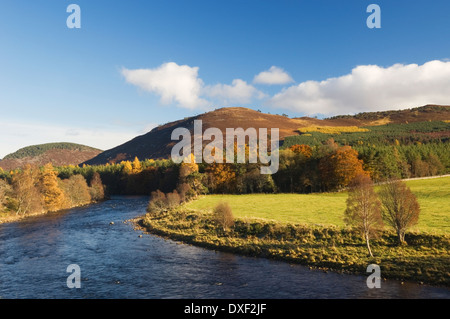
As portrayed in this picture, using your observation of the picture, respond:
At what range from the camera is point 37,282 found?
88.6ft

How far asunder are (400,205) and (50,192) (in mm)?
79867

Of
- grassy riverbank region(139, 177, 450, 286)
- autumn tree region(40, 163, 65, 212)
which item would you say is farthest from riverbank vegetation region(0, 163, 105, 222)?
grassy riverbank region(139, 177, 450, 286)

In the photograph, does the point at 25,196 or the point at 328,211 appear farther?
the point at 25,196

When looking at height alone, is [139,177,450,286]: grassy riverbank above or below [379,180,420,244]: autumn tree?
below

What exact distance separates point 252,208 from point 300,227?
19.5 metres

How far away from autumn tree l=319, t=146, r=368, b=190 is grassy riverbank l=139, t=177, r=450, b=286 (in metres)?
22.4

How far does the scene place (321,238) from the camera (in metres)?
35.5

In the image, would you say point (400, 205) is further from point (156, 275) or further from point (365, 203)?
point (156, 275)

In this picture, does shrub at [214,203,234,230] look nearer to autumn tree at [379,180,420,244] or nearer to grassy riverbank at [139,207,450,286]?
grassy riverbank at [139,207,450,286]

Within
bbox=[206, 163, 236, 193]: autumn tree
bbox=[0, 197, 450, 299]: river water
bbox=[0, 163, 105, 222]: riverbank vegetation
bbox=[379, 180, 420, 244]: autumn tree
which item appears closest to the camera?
bbox=[0, 197, 450, 299]: river water

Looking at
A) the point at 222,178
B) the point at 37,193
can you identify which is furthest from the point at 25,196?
the point at 222,178

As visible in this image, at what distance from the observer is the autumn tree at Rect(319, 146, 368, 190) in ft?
257
